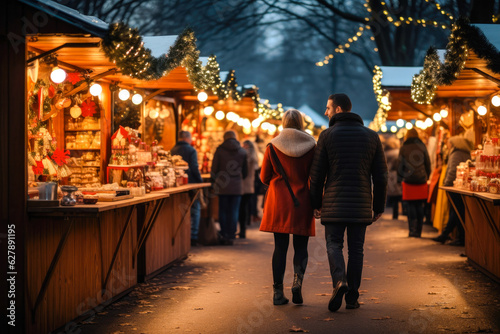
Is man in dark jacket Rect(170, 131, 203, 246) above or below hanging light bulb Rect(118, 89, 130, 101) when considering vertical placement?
below

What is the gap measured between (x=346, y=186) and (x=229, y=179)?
7160 millimetres

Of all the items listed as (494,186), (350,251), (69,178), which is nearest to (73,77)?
(69,178)

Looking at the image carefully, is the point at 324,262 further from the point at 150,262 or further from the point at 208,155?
the point at 208,155

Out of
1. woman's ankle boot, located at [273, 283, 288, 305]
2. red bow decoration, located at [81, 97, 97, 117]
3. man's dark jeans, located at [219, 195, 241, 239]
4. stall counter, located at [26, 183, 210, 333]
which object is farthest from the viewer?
man's dark jeans, located at [219, 195, 241, 239]

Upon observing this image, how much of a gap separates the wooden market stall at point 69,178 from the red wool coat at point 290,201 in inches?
61.0

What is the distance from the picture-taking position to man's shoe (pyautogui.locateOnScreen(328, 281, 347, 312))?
7.46 m

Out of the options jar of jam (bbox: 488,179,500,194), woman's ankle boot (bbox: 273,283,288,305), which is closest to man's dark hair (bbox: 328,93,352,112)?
woman's ankle boot (bbox: 273,283,288,305)

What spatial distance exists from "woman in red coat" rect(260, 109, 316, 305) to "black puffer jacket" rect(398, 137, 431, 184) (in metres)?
7.61

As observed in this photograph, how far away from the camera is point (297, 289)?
26.3 ft

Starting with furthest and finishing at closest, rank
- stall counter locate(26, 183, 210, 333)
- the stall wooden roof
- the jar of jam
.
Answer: the jar of jam, the stall wooden roof, stall counter locate(26, 183, 210, 333)

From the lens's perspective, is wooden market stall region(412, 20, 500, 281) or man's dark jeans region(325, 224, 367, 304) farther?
wooden market stall region(412, 20, 500, 281)

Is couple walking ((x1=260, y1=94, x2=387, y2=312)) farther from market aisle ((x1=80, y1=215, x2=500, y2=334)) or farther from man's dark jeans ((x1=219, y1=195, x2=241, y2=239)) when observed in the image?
man's dark jeans ((x1=219, y1=195, x2=241, y2=239))

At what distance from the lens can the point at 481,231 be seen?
10344mm

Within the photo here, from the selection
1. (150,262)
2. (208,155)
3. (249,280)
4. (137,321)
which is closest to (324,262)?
(249,280)
